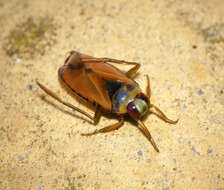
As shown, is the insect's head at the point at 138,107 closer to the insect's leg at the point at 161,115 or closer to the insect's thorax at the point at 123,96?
the insect's thorax at the point at 123,96

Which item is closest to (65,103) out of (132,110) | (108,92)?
(108,92)

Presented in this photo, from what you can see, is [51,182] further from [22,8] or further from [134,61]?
[22,8]

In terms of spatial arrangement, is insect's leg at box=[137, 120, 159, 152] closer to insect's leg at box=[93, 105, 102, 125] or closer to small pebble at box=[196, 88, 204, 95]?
insect's leg at box=[93, 105, 102, 125]

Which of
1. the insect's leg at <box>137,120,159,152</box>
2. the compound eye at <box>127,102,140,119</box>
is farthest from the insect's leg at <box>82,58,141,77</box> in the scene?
the insect's leg at <box>137,120,159,152</box>

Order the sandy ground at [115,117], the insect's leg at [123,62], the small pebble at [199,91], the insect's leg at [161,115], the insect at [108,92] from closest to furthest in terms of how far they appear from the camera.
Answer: the sandy ground at [115,117], the insect at [108,92], the insect's leg at [161,115], the insect's leg at [123,62], the small pebble at [199,91]

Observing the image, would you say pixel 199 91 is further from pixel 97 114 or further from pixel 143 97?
pixel 97 114

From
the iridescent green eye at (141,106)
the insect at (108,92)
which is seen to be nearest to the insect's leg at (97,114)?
the insect at (108,92)

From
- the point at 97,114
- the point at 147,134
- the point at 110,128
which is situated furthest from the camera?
the point at 97,114
